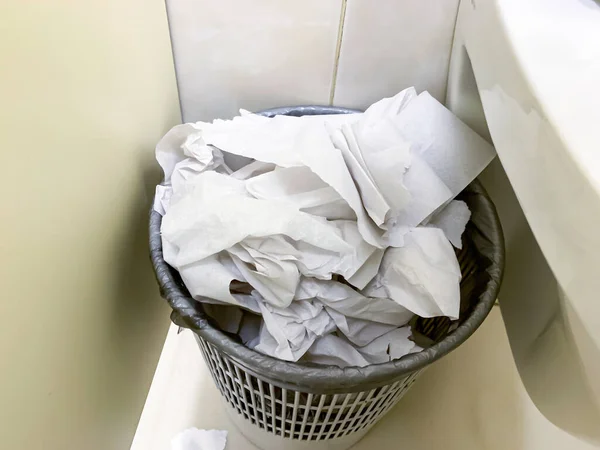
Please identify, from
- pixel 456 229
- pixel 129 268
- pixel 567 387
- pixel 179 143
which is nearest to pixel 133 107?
pixel 179 143

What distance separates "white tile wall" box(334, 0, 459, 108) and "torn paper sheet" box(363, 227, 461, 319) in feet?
0.75

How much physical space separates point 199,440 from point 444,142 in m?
0.50

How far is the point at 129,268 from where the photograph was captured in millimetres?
619

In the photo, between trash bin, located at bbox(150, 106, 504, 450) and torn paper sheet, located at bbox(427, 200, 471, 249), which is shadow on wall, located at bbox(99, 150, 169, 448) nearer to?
trash bin, located at bbox(150, 106, 504, 450)

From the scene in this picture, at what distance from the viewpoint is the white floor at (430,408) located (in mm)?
722

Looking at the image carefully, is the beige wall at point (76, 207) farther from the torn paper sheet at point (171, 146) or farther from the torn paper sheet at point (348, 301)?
the torn paper sheet at point (348, 301)

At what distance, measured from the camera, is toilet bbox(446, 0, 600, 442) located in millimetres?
266

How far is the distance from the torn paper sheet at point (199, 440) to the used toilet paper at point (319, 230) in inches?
8.1

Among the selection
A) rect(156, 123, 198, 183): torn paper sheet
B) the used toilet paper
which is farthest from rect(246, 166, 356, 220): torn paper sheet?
rect(156, 123, 198, 183): torn paper sheet

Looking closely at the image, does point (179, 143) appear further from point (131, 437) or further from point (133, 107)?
point (131, 437)

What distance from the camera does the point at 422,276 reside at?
527 mm

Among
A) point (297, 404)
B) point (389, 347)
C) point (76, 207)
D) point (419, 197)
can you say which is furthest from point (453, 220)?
point (76, 207)

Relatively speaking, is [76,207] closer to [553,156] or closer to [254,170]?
[254,170]

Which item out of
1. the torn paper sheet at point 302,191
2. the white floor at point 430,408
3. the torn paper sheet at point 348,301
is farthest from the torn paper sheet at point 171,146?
the white floor at point 430,408
